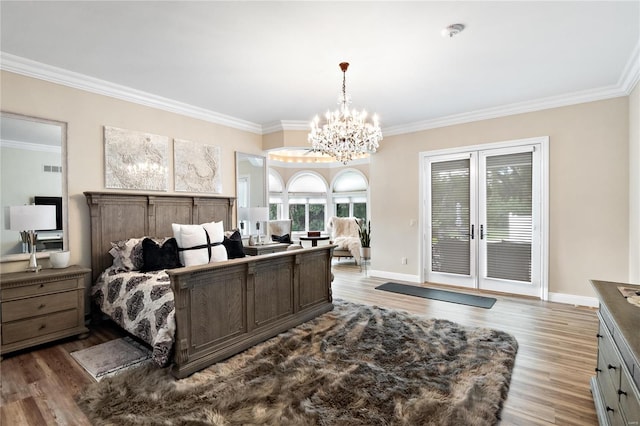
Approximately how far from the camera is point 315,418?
1.96 metres

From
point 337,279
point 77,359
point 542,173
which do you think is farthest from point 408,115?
point 77,359

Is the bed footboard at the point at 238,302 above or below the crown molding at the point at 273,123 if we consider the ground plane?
below

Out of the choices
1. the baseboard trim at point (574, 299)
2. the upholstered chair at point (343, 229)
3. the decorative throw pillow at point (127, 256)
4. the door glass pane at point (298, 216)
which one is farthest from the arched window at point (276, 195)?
the baseboard trim at point (574, 299)

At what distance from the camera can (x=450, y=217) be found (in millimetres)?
5320

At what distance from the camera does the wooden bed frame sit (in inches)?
98.8

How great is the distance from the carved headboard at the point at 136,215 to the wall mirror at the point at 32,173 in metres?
0.30

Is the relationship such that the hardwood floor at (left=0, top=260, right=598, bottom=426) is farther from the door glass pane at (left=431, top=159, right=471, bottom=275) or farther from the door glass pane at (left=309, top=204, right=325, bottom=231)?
the door glass pane at (left=309, top=204, right=325, bottom=231)

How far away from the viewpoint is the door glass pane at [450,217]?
204 inches

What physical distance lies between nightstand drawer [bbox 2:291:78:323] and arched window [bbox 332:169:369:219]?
6761mm

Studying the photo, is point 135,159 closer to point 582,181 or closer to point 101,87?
point 101,87

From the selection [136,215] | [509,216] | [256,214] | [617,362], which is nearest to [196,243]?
[136,215]

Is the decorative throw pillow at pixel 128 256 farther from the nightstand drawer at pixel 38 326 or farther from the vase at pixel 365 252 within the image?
the vase at pixel 365 252

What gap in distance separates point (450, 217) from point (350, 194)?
3.90 metres

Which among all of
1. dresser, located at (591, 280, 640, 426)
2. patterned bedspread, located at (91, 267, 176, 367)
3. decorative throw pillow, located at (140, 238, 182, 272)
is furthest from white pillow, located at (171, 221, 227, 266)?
dresser, located at (591, 280, 640, 426)
